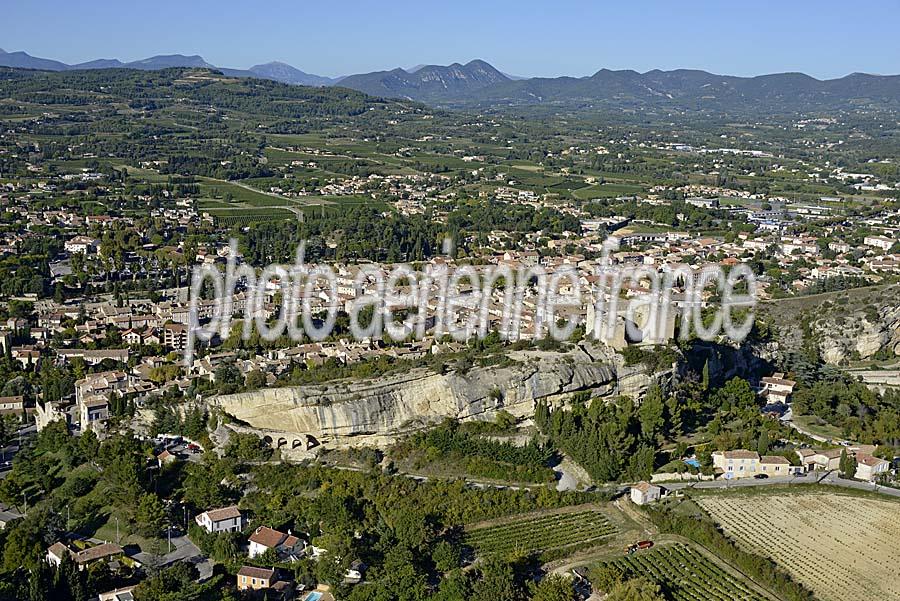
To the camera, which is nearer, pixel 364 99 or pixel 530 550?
pixel 530 550

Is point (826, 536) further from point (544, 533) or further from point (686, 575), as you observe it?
point (544, 533)

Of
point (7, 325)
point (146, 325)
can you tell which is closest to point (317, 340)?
point (146, 325)

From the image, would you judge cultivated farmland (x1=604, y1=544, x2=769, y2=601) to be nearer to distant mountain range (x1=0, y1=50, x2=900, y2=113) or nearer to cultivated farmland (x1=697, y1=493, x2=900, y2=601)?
cultivated farmland (x1=697, y1=493, x2=900, y2=601)

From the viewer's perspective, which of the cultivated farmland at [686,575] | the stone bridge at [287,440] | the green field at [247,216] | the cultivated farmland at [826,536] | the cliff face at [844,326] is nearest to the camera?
the cultivated farmland at [686,575]

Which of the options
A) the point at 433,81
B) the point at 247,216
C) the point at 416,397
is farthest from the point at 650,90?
the point at 416,397

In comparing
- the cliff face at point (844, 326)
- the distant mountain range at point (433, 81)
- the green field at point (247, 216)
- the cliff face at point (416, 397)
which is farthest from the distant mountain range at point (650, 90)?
the cliff face at point (416, 397)

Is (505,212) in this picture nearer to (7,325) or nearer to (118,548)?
(7,325)

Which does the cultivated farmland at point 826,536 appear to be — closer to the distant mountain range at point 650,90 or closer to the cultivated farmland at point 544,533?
the cultivated farmland at point 544,533
